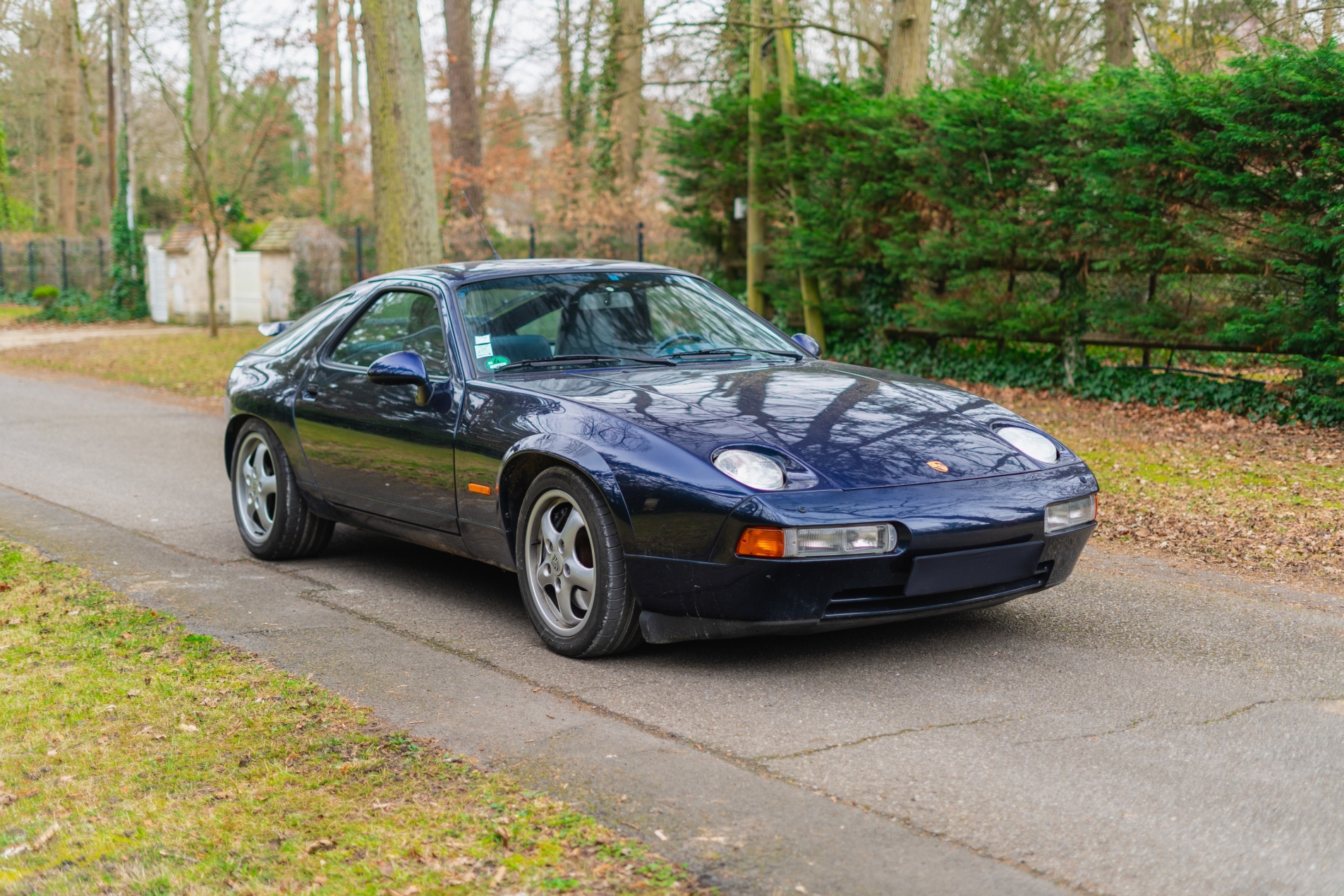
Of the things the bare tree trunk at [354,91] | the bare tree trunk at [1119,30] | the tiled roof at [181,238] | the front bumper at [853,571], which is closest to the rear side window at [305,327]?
the front bumper at [853,571]

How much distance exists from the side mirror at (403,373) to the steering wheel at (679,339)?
3.27 ft

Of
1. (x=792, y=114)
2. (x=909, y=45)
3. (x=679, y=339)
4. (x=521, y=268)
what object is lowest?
(x=679, y=339)

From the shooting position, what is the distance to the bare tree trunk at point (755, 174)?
54.3 ft

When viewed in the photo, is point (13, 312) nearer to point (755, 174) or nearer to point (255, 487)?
point (755, 174)

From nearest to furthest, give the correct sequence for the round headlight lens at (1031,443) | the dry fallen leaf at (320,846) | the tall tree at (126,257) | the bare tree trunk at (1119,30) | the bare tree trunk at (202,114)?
the dry fallen leaf at (320,846), the round headlight lens at (1031,443), the bare tree trunk at (1119,30), the bare tree trunk at (202,114), the tall tree at (126,257)

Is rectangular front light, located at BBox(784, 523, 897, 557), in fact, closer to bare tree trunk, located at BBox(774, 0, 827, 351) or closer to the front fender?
the front fender

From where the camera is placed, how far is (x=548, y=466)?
4.87 meters

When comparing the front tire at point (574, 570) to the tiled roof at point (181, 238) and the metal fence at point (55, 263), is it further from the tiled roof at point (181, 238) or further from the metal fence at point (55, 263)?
the metal fence at point (55, 263)

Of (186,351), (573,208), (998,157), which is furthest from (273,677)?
(573,208)

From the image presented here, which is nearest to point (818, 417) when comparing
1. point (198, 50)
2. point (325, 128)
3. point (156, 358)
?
point (156, 358)

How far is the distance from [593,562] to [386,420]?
1.56 meters

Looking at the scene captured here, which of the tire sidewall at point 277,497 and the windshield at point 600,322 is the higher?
the windshield at point 600,322

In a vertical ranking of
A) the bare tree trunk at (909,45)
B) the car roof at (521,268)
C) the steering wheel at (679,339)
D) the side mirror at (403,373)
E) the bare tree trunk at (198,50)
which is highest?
the bare tree trunk at (198,50)

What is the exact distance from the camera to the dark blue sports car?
431cm
